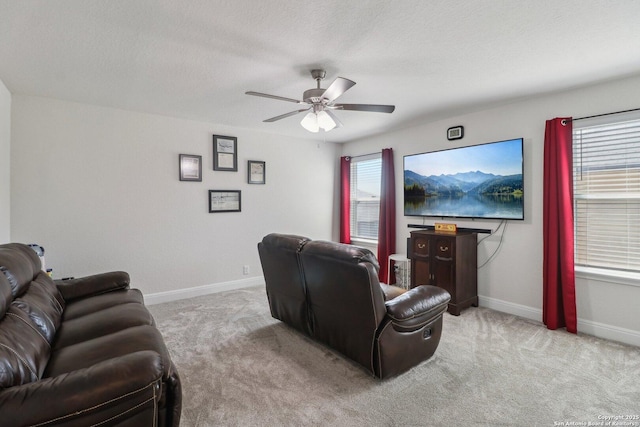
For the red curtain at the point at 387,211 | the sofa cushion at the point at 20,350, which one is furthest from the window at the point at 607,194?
the sofa cushion at the point at 20,350

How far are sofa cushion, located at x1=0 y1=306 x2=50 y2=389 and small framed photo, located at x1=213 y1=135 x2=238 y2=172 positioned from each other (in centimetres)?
309

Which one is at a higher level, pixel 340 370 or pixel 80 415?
pixel 80 415

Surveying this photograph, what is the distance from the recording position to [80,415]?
1.12m

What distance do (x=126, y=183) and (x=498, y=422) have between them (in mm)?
4206

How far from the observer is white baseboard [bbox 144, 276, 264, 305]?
4.04 meters

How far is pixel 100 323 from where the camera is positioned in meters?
2.02

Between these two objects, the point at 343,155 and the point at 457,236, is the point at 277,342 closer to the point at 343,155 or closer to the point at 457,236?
the point at 457,236

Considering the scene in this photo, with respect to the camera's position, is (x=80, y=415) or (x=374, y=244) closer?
(x=80, y=415)

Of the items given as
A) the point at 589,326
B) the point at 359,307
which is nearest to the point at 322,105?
the point at 359,307

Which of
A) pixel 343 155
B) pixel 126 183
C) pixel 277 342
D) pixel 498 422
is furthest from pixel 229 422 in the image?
pixel 343 155

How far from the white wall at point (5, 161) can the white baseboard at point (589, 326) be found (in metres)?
5.14

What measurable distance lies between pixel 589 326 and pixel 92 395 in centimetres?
391

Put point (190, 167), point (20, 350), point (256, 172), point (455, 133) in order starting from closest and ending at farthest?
1. point (20, 350)
2. point (455, 133)
3. point (190, 167)
4. point (256, 172)

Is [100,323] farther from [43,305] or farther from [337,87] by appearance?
[337,87]
